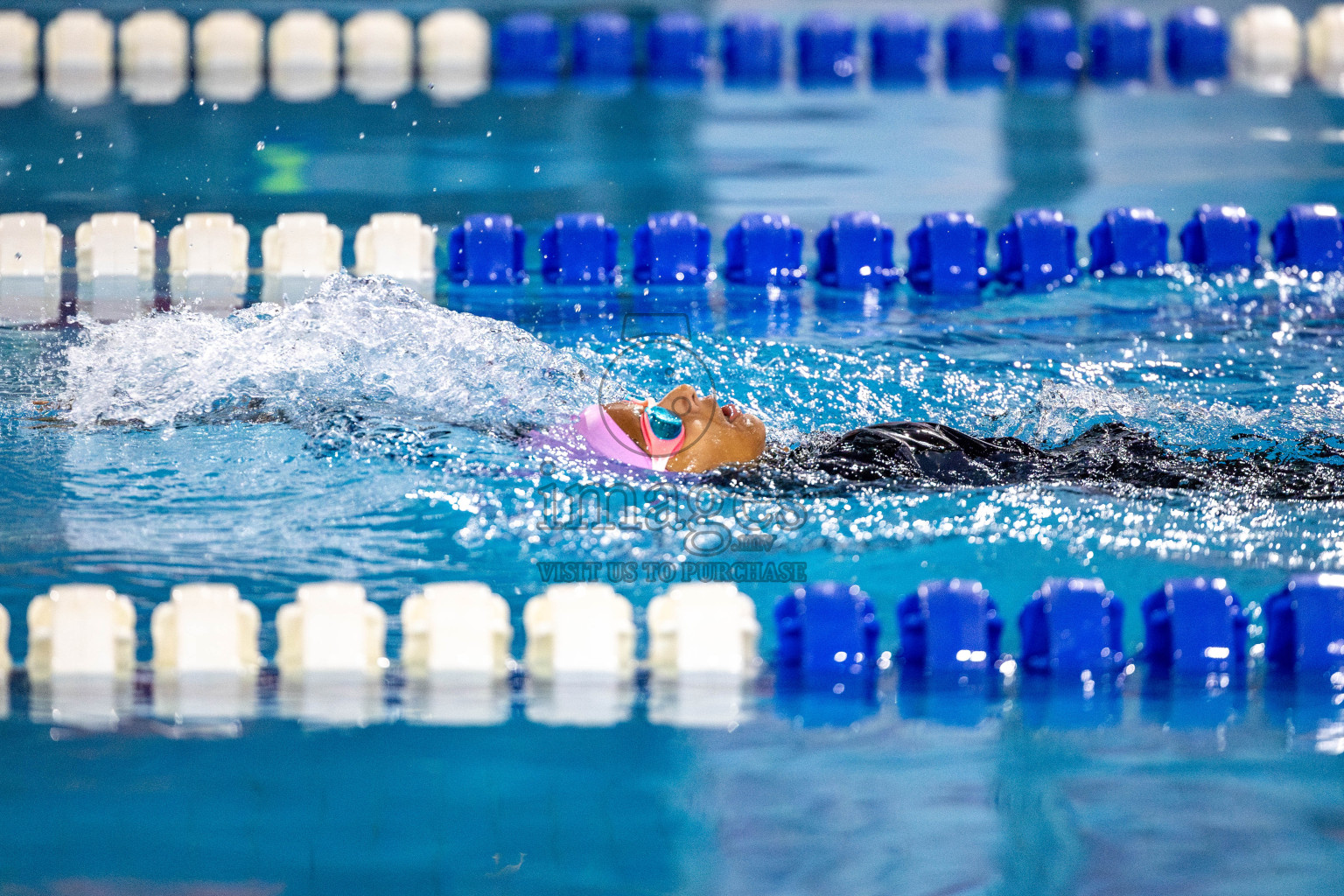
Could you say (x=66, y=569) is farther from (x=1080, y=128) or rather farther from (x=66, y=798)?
(x=1080, y=128)

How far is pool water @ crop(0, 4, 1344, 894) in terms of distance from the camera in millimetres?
1884

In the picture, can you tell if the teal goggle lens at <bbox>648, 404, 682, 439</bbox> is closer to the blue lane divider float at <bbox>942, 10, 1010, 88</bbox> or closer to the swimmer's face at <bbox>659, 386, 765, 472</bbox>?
the swimmer's face at <bbox>659, 386, 765, 472</bbox>

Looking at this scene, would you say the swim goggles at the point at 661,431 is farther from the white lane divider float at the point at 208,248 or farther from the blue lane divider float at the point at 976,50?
the blue lane divider float at the point at 976,50

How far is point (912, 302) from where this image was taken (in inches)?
176

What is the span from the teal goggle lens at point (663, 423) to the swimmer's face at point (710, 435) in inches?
0.6

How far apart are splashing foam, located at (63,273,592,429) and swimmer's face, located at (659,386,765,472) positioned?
0.49 meters

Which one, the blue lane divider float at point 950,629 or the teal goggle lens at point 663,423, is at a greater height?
the teal goggle lens at point 663,423

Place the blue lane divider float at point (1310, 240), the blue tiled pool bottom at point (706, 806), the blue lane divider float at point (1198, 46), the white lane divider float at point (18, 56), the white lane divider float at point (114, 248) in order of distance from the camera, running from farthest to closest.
Answer: the blue lane divider float at point (1198, 46) < the white lane divider float at point (18, 56) < the blue lane divider float at point (1310, 240) < the white lane divider float at point (114, 248) < the blue tiled pool bottom at point (706, 806)

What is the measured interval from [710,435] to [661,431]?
4.0 inches

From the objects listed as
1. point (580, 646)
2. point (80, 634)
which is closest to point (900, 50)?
point (580, 646)

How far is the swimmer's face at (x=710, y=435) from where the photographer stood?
285cm

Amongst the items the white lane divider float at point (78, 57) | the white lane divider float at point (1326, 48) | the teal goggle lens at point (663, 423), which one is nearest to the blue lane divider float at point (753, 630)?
the teal goggle lens at point (663, 423)

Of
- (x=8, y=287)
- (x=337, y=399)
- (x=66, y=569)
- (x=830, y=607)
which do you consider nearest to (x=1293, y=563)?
(x=830, y=607)

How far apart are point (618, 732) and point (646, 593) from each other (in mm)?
516
